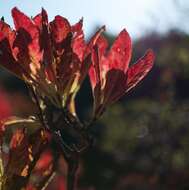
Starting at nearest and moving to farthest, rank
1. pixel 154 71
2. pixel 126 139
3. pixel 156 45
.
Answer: pixel 126 139
pixel 154 71
pixel 156 45

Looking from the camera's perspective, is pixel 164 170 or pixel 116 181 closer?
pixel 164 170

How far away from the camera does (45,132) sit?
1.09 metres

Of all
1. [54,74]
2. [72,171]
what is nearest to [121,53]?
[54,74]

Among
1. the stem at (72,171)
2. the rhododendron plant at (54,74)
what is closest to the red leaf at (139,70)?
the rhododendron plant at (54,74)

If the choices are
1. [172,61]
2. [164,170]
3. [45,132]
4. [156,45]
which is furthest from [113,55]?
[156,45]

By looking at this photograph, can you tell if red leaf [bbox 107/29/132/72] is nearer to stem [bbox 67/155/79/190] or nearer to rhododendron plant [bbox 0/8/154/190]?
rhododendron plant [bbox 0/8/154/190]

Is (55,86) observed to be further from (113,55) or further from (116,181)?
(116,181)

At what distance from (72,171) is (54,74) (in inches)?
7.6

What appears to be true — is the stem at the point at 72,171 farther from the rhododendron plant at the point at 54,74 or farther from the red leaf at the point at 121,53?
the red leaf at the point at 121,53

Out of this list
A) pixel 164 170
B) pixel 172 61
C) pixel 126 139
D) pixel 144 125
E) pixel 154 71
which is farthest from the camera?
pixel 154 71

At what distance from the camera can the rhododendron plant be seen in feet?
3.43

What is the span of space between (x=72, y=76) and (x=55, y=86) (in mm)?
40

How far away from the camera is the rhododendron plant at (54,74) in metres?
1.05

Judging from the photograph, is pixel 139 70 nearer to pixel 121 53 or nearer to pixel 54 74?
pixel 121 53
